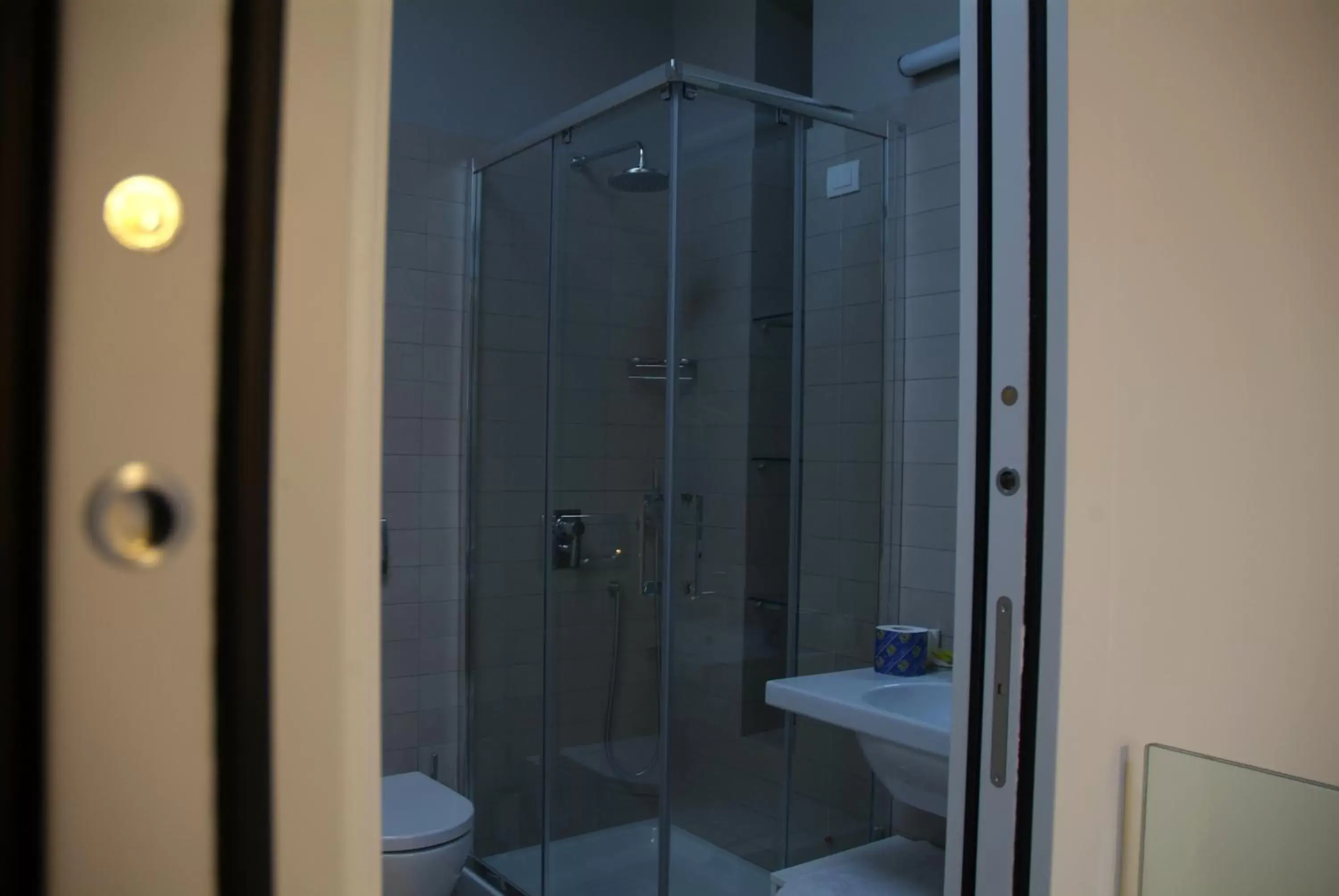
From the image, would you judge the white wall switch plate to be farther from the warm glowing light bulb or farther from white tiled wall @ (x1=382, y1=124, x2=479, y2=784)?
the warm glowing light bulb

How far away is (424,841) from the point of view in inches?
96.2

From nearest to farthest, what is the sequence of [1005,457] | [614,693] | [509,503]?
1. [1005,457]
2. [614,693]
3. [509,503]

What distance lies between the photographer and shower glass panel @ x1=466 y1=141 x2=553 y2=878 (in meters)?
3.02

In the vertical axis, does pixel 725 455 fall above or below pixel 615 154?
below

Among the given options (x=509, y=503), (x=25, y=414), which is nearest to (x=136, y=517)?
(x=25, y=414)

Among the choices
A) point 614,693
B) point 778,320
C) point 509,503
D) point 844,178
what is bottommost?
point 614,693

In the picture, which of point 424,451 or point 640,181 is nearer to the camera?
point 640,181

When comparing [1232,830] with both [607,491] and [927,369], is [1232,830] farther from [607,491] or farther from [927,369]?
[607,491]

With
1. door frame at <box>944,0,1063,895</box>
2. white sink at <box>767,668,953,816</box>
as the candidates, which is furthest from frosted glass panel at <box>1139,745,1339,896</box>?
white sink at <box>767,668,953,816</box>

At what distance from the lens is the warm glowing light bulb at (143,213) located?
1.11ft

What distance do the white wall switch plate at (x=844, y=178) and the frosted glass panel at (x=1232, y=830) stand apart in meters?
1.82

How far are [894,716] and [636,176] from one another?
1.59 meters

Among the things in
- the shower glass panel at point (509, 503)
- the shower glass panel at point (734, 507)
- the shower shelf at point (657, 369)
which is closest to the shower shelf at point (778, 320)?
the shower glass panel at point (734, 507)

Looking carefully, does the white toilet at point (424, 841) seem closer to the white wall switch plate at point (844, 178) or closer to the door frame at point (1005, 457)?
the door frame at point (1005, 457)
